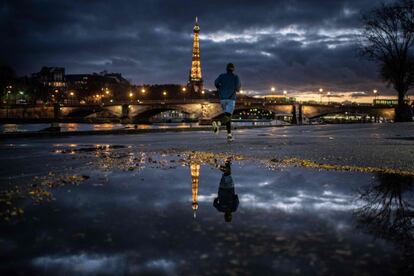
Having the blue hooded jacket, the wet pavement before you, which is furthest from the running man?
the wet pavement

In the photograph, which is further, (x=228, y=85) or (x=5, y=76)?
(x=5, y=76)

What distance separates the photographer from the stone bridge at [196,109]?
240 ft

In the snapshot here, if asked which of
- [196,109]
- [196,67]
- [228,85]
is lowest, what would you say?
[228,85]

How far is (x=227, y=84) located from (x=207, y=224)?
335 inches

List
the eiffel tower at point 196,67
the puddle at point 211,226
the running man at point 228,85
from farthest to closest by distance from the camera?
the eiffel tower at point 196,67, the running man at point 228,85, the puddle at point 211,226

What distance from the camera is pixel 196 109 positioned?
8494cm

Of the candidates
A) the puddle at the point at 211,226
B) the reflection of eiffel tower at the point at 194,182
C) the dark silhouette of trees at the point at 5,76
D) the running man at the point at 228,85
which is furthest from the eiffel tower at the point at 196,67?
the puddle at the point at 211,226

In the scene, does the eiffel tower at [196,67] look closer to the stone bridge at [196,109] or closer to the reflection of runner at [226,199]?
the stone bridge at [196,109]

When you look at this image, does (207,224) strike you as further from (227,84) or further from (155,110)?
Answer: (155,110)

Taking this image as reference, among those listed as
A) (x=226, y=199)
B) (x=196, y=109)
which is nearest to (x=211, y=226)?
(x=226, y=199)

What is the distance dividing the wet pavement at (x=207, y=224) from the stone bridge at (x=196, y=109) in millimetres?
53476

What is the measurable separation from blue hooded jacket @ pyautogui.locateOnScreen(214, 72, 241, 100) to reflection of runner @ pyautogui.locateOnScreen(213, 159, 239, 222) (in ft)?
21.0

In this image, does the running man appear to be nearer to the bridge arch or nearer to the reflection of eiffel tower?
the reflection of eiffel tower

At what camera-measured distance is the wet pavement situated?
75.4 inches
